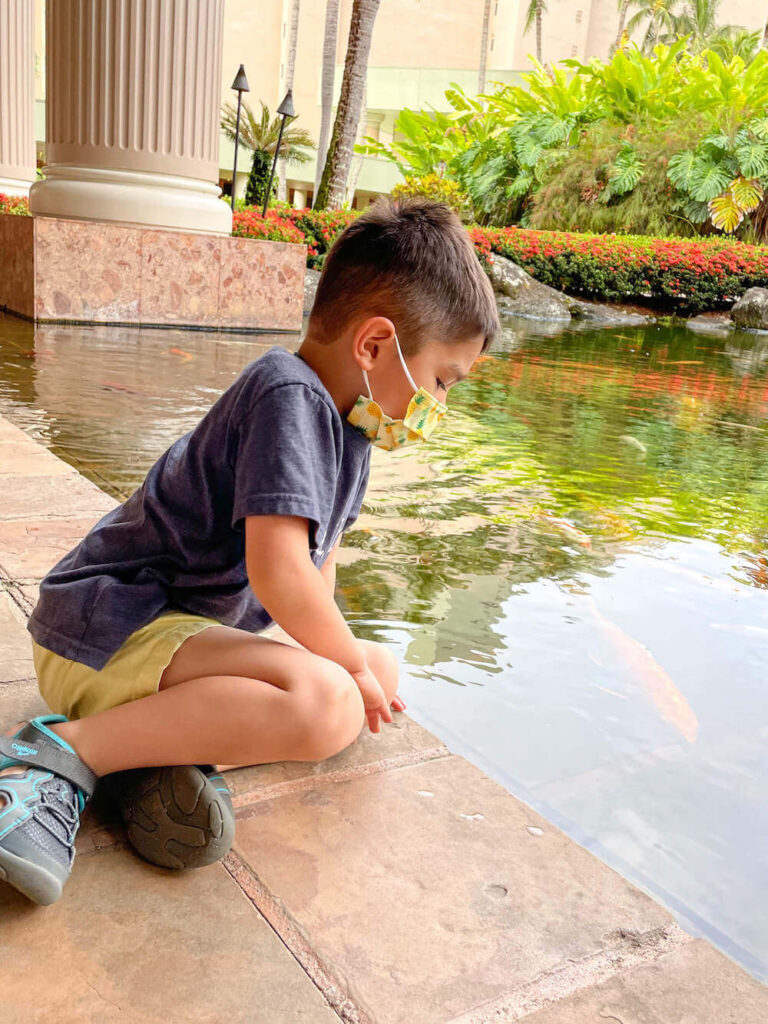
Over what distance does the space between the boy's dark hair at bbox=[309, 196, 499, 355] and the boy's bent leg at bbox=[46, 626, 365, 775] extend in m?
0.50

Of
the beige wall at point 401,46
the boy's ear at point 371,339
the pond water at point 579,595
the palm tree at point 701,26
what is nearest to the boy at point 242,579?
the boy's ear at point 371,339

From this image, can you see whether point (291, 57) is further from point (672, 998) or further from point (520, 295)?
point (672, 998)

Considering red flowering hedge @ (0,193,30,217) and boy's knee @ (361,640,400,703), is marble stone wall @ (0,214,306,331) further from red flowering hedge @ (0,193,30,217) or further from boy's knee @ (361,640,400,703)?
boy's knee @ (361,640,400,703)

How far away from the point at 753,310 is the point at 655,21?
3063 centimetres

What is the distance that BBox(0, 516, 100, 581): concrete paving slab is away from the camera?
211 cm

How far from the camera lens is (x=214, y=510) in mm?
1399

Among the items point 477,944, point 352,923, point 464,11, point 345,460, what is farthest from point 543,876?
point 464,11

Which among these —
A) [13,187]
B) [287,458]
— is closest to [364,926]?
→ [287,458]

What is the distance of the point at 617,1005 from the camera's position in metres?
1.05

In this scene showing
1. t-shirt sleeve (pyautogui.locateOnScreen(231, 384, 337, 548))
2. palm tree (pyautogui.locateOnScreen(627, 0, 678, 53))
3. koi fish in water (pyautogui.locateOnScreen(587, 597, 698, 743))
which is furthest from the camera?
palm tree (pyautogui.locateOnScreen(627, 0, 678, 53))

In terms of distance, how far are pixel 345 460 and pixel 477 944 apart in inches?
27.7

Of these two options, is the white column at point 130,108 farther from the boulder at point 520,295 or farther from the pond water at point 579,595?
the boulder at point 520,295

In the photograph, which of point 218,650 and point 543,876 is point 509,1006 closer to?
point 543,876

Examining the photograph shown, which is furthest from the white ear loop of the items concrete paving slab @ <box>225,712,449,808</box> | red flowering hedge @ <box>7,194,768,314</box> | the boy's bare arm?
red flowering hedge @ <box>7,194,768,314</box>
